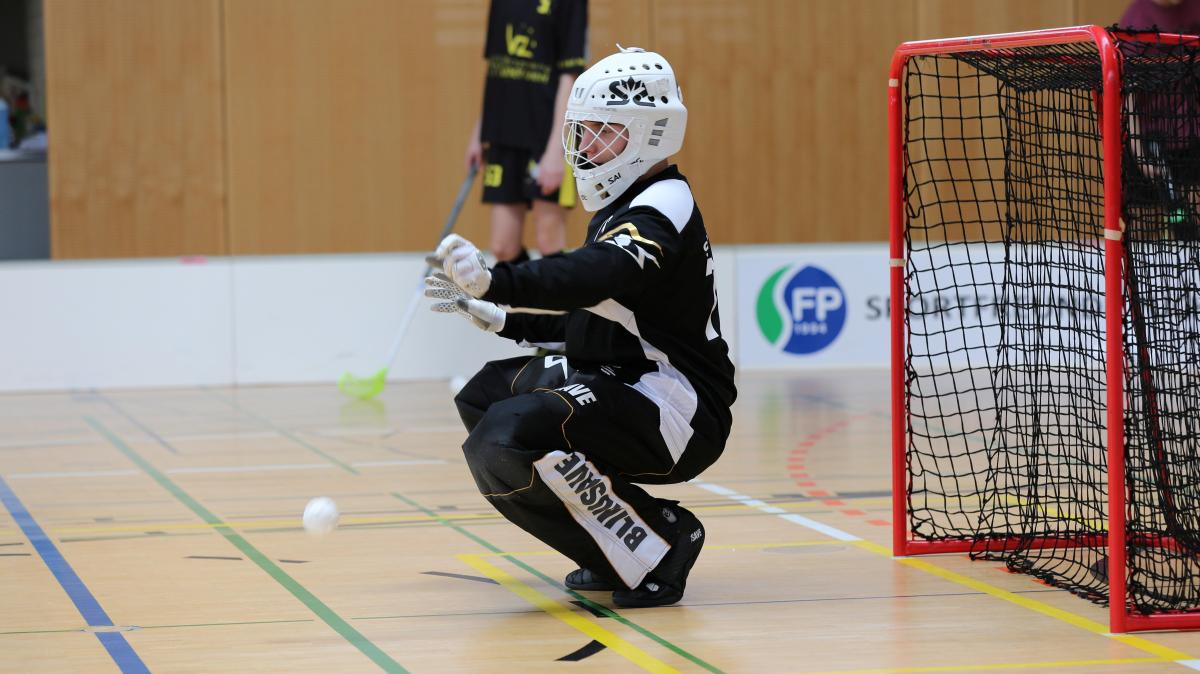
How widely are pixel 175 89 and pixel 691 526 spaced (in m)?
6.08

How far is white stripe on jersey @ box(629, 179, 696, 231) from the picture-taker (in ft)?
11.4

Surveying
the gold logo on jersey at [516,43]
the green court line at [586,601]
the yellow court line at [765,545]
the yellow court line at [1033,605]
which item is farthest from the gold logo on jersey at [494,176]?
the yellow court line at [1033,605]

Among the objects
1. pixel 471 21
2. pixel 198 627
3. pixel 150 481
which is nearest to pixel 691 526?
pixel 198 627

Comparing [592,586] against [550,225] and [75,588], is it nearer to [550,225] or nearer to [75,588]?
[75,588]

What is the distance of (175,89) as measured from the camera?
886 centimetres

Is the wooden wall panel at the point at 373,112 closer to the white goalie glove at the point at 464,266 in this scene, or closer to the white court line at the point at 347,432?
the white court line at the point at 347,432

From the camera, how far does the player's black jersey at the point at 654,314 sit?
335 cm

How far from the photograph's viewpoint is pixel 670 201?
11.5ft

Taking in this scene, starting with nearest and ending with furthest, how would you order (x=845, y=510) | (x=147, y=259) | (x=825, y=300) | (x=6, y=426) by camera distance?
(x=845, y=510), (x=6, y=426), (x=147, y=259), (x=825, y=300)

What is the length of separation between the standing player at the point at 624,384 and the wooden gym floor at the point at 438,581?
0.17 metres

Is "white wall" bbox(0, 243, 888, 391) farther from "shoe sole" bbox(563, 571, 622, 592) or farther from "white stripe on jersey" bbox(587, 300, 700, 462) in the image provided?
"white stripe on jersey" bbox(587, 300, 700, 462)

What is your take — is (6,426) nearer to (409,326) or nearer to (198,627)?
(409,326)

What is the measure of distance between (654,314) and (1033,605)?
106 cm

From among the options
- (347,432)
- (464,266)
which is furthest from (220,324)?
(464,266)
